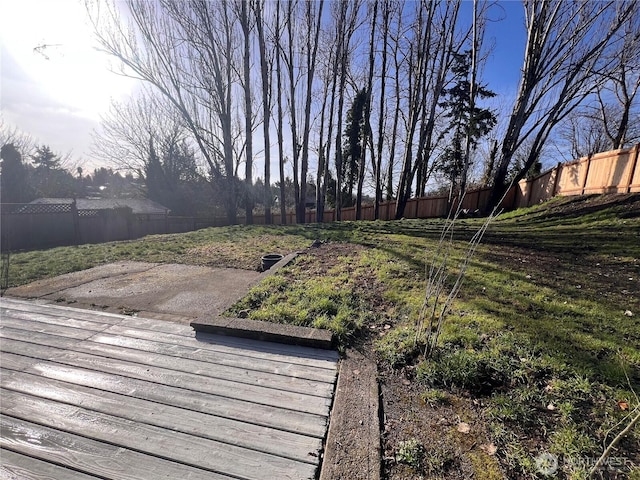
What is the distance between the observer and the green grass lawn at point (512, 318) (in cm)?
147

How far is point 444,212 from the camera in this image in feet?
50.4

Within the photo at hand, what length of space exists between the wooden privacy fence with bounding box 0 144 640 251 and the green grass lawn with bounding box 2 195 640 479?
101 inches

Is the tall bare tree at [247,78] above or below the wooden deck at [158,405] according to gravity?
above

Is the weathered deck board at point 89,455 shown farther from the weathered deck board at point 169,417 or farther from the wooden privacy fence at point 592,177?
the wooden privacy fence at point 592,177

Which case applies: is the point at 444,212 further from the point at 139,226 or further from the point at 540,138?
the point at 139,226

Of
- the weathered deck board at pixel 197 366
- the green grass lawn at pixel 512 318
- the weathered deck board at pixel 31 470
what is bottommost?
the weathered deck board at pixel 31 470

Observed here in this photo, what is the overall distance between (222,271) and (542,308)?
14.4 ft

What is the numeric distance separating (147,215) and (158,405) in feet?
53.1

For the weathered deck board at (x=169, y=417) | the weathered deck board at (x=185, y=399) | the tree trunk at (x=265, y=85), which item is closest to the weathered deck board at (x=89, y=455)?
the weathered deck board at (x=169, y=417)

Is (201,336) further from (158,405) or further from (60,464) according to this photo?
(60,464)

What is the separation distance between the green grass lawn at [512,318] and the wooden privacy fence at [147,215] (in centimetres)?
257

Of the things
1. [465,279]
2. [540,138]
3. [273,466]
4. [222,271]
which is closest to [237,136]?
[222,271]

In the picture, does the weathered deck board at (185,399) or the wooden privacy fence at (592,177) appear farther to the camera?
the wooden privacy fence at (592,177)

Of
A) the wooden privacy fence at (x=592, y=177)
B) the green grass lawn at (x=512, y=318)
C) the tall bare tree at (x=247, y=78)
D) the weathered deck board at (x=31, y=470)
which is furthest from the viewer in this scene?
the tall bare tree at (x=247, y=78)
